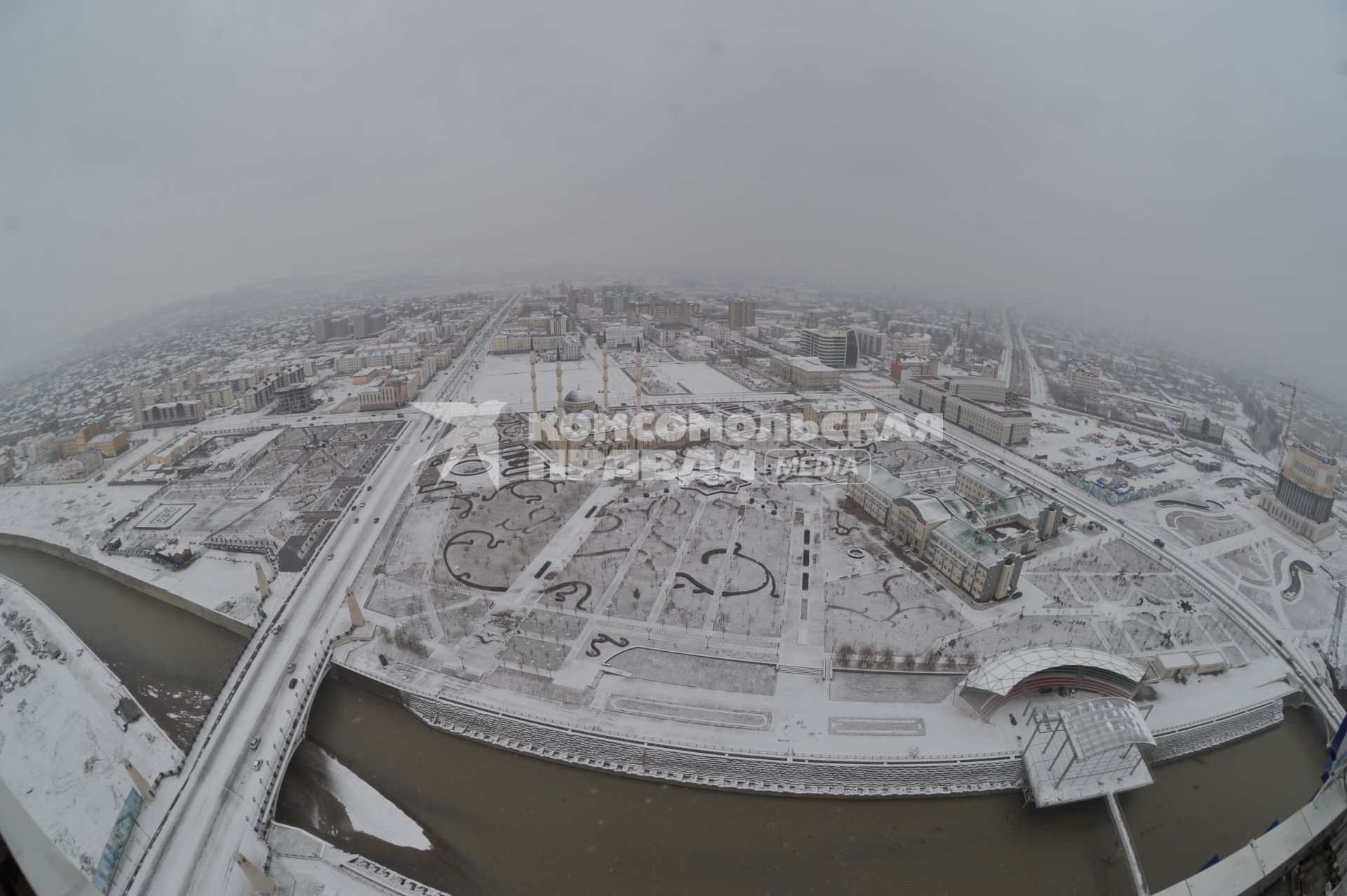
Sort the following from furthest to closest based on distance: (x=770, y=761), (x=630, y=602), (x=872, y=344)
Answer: (x=872, y=344) → (x=630, y=602) → (x=770, y=761)

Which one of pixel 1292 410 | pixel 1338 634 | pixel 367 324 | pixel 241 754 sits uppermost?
pixel 367 324

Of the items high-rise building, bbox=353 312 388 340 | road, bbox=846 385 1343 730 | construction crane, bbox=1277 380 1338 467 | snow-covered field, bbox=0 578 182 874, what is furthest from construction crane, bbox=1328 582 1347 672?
high-rise building, bbox=353 312 388 340

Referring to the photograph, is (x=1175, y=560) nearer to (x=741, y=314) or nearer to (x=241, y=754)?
(x=241, y=754)

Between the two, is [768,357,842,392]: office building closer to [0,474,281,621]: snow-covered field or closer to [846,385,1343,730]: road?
[846,385,1343,730]: road

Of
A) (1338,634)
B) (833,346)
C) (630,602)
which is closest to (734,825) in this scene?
(630,602)

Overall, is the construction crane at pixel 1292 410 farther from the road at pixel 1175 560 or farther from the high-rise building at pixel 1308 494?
the road at pixel 1175 560

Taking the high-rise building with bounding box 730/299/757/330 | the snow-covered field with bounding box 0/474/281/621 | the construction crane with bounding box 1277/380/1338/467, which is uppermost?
the high-rise building with bounding box 730/299/757/330

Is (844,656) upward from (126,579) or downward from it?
upward
